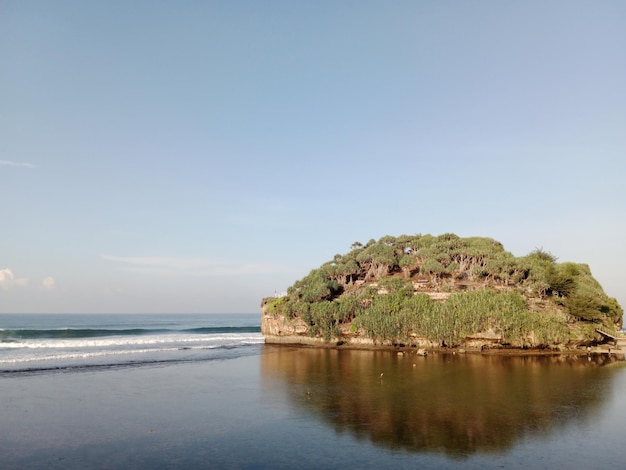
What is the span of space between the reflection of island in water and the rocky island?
4.37 metres

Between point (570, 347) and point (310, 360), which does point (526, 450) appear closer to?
point (310, 360)

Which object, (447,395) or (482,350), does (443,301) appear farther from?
(447,395)

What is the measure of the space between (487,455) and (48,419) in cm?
2119

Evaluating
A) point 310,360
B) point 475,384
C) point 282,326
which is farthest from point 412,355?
point 282,326

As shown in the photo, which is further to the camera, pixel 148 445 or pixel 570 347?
pixel 570 347

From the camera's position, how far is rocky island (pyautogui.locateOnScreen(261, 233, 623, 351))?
47812 mm

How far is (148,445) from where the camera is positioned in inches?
703

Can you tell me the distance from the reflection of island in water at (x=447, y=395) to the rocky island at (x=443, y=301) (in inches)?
172

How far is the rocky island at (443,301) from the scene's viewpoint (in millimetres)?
47812

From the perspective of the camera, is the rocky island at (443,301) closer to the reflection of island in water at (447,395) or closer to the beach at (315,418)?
the reflection of island in water at (447,395)

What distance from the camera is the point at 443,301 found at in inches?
2060

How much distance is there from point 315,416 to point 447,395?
371 inches

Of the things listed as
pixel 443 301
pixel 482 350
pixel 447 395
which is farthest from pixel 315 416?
pixel 443 301

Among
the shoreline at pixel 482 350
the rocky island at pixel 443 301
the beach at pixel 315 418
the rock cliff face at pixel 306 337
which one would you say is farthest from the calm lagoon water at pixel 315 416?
the rock cliff face at pixel 306 337
